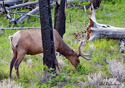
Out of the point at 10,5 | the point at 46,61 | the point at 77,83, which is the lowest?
the point at 77,83

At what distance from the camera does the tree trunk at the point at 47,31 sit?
539 centimetres

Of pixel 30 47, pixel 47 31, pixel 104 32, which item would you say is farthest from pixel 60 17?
pixel 47 31

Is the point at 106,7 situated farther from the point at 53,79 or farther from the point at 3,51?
the point at 53,79

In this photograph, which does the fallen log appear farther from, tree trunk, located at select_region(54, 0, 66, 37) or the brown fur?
the brown fur

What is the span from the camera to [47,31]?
5504mm

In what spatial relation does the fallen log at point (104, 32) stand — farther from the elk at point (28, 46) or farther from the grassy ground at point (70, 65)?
the elk at point (28, 46)

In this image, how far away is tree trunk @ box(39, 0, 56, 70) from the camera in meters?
5.39

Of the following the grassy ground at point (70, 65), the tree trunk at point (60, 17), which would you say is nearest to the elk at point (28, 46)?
the grassy ground at point (70, 65)

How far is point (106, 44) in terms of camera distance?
8.86m

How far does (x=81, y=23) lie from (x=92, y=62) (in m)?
→ 5.79

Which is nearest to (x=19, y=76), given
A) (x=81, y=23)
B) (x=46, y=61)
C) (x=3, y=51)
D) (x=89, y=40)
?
(x=46, y=61)

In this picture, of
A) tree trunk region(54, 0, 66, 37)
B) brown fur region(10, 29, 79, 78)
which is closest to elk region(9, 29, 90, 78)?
brown fur region(10, 29, 79, 78)

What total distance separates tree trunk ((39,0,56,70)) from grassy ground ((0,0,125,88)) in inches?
13.6

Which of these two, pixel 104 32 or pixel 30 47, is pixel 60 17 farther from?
pixel 30 47
